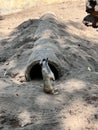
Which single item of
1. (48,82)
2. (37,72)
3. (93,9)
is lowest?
(37,72)

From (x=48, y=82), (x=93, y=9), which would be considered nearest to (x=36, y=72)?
(x=48, y=82)

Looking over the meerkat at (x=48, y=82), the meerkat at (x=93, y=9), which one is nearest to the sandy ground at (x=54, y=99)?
the meerkat at (x=48, y=82)

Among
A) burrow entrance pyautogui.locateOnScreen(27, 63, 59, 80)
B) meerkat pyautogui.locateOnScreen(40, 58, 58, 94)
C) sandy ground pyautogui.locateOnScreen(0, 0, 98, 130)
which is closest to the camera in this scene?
sandy ground pyautogui.locateOnScreen(0, 0, 98, 130)

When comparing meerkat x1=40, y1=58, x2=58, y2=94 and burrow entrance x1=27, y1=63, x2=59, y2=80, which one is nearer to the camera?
meerkat x1=40, y1=58, x2=58, y2=94

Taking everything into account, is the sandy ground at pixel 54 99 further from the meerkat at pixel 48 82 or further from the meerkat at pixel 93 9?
the meerkat at pixel 93 9

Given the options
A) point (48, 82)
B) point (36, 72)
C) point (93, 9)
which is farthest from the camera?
point (93, 9)

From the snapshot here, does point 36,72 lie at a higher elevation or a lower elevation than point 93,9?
lower

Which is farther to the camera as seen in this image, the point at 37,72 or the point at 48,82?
the point at 37,72

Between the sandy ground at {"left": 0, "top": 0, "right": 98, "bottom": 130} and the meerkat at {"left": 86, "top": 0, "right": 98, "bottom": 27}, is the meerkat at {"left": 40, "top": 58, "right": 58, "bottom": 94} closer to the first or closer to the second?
the sandy ground at {"left": 0, "top": 0, "right": 98, "bottom": 130}

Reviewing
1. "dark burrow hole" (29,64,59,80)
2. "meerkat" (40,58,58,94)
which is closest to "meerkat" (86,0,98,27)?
"dark burrow hole" (29,64,59,80)

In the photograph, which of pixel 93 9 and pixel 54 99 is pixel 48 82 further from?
pixel 93 9

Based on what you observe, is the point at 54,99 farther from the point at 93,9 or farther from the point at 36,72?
the point at 93,9

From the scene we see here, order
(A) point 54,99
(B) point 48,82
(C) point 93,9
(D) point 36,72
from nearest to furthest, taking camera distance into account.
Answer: (A) point 54,99, (B) point 48,82, (D) point 36,72, (C) point 93,9

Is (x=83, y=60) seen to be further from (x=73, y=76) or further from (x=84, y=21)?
(x=84, y=21)
